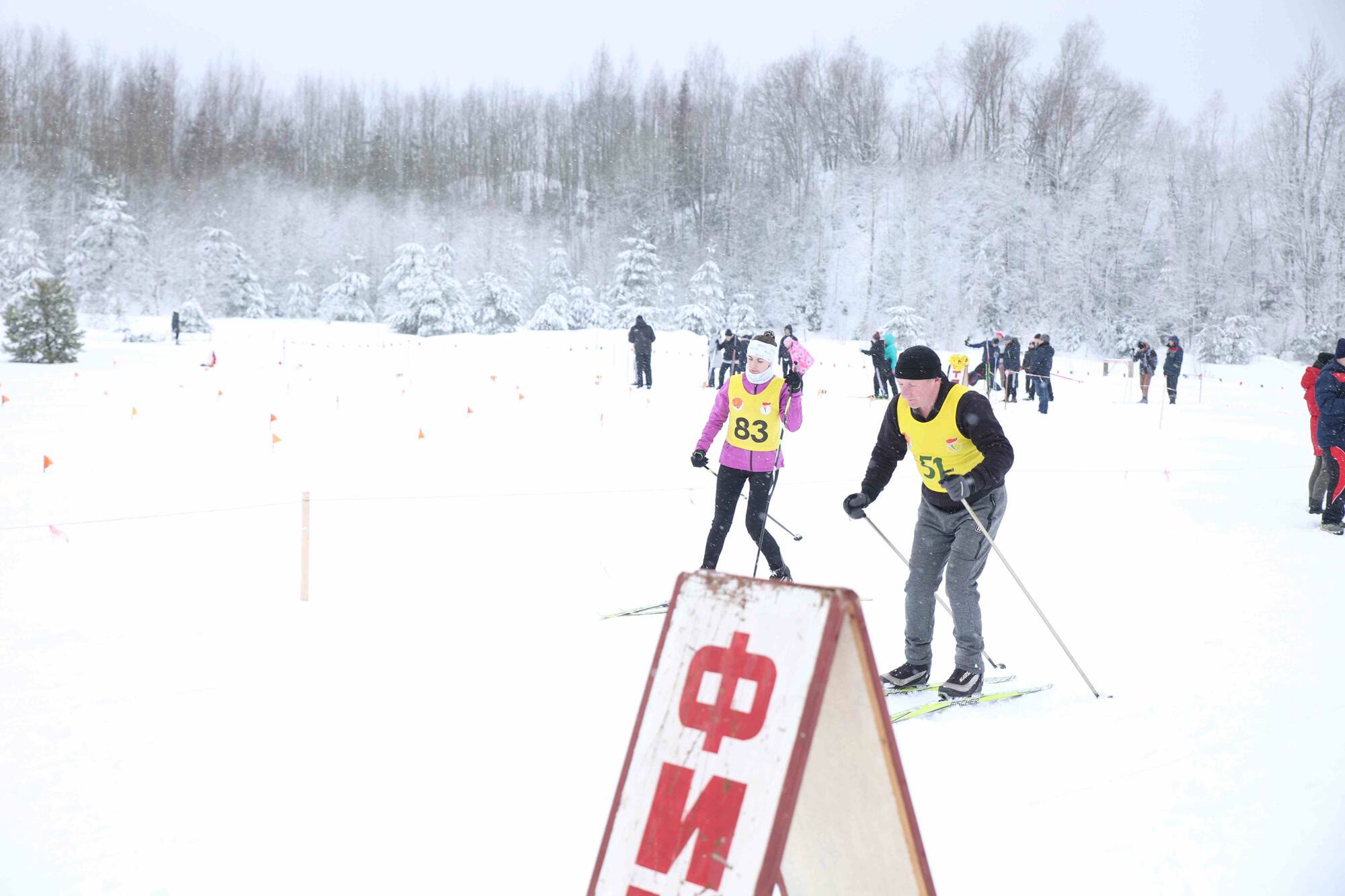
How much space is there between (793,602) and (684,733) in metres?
0.38

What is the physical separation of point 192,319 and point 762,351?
34.9 m

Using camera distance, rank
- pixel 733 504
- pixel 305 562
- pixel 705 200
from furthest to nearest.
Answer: pixel 705 200, pixel 733 504, pixel 305 562

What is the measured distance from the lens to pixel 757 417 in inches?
252

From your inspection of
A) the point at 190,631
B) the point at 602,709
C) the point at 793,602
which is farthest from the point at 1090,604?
the point at 190,631

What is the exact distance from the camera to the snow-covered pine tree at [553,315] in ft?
140

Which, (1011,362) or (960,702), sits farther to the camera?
(1011,362)

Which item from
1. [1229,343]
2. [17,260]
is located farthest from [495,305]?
[1229,343]

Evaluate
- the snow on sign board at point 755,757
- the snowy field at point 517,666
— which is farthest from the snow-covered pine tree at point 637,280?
the snow on sign board at point 755,757

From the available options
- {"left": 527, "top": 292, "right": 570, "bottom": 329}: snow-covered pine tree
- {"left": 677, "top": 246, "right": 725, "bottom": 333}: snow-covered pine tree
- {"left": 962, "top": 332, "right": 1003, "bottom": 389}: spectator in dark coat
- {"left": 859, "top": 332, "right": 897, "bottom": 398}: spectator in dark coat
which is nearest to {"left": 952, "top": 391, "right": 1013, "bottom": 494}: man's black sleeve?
{"left": 859, "top": 332, "right": 897, "bottom": 398}: spectator in dark coat

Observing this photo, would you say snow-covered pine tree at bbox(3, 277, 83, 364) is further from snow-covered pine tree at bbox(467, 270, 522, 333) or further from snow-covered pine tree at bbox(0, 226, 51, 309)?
snow-covered pine tree at bbox(0, 226, 51, 309)

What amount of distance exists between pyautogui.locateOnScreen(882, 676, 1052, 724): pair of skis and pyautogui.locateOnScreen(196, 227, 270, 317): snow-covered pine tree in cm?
5390

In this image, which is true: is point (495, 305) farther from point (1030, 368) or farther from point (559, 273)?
point (1030, 368)

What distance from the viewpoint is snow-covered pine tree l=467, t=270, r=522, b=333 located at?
146 feet

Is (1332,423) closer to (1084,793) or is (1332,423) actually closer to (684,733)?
(1084,793)
